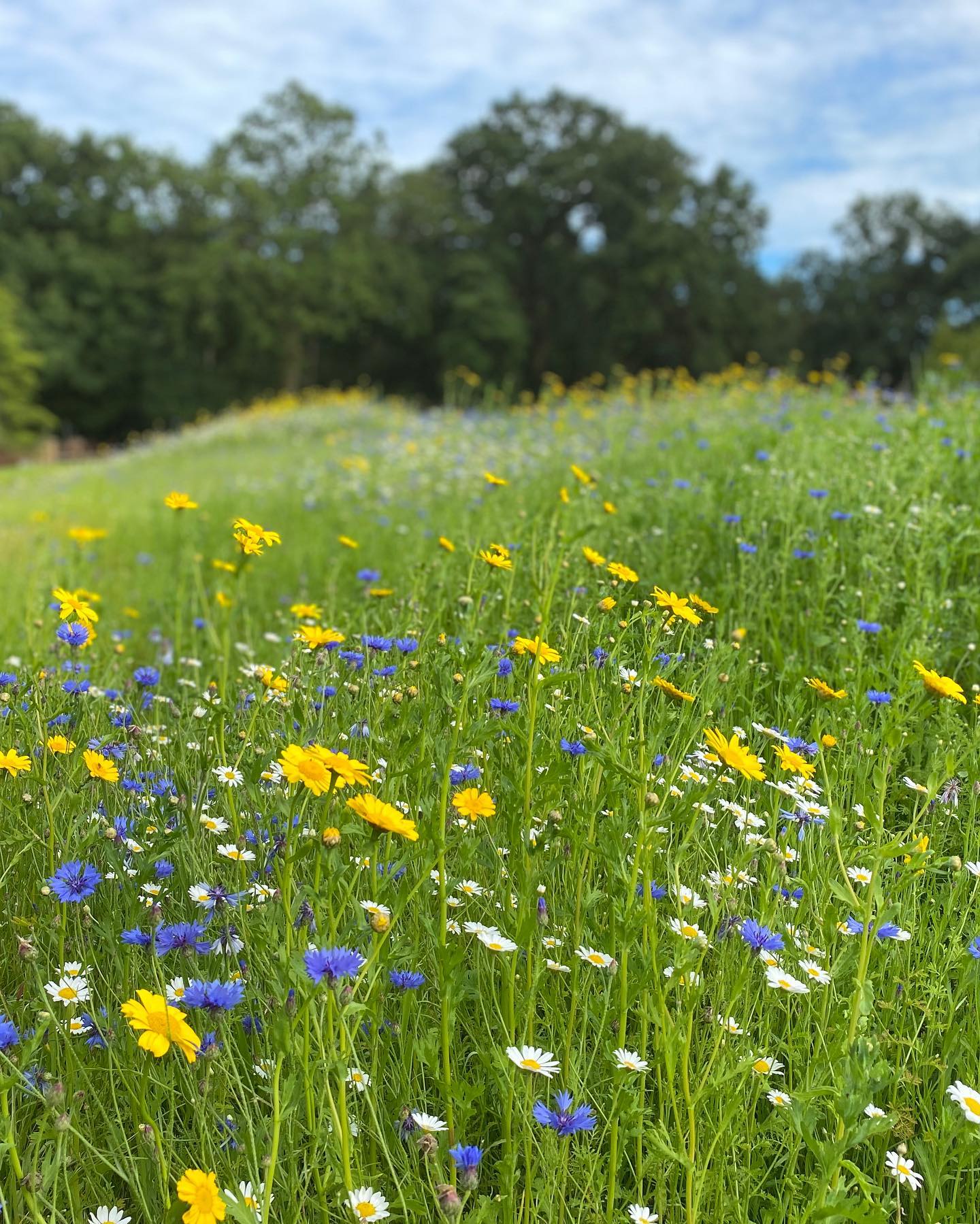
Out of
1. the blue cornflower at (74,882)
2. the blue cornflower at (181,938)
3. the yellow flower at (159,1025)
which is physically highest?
the yellow flower at (159,1025)

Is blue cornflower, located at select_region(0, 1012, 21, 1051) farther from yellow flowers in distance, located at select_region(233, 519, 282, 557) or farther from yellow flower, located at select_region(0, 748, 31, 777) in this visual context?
yellow flowers in distance, located at select_region(233, 519, 282, 557)

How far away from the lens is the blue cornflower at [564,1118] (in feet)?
4.59

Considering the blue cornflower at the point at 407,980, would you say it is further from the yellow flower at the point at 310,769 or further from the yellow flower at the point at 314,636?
the yellow flower at the point at 314,636

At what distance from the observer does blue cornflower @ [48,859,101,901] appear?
5.55ft

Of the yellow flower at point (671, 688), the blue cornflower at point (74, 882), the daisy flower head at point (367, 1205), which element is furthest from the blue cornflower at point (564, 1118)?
the blue cornflower at point (74, 882)

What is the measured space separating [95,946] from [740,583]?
2.28 metres

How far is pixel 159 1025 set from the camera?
1.29 meters

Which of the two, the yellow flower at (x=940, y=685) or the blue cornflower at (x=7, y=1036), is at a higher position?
the yellow flower at (x=940, y=685)

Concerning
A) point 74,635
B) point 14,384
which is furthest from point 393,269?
point 74,635

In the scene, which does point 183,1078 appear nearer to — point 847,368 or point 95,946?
point 95,946

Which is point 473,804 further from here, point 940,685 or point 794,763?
point 940,685

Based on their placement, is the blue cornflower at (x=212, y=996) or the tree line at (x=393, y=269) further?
the tree line at (x=393, y=269)

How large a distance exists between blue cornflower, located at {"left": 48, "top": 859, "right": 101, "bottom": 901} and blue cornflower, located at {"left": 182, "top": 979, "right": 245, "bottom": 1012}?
0.36 m

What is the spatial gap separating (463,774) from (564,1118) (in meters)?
0.69
